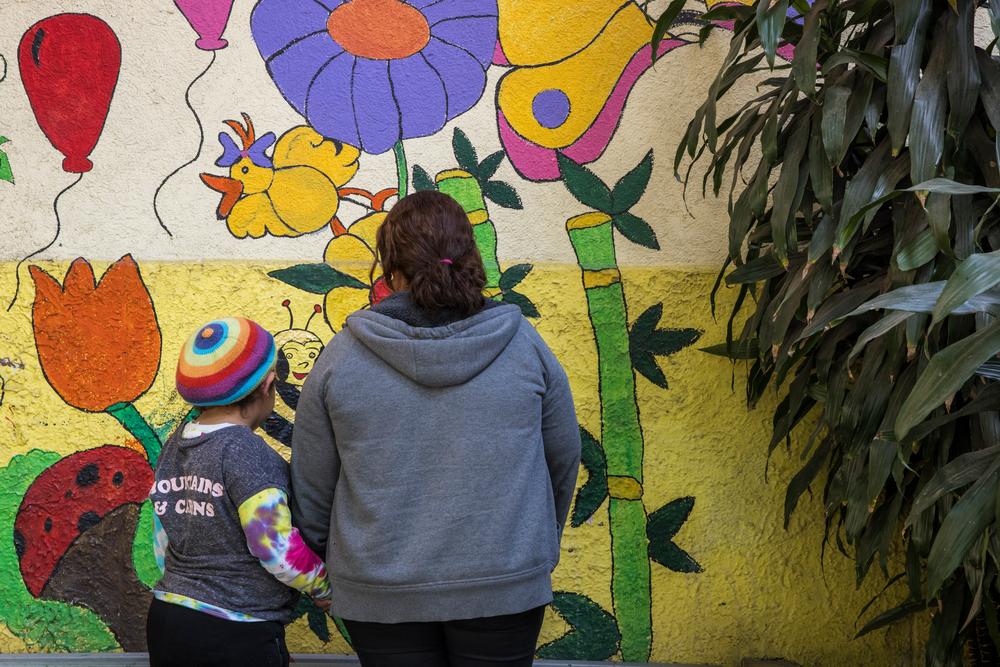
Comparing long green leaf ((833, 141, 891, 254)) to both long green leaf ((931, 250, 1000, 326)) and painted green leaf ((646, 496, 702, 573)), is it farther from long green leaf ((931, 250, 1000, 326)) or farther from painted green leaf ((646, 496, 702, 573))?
painted green leaf ((646, 496, 702, 573))

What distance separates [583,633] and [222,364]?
145 centimetres

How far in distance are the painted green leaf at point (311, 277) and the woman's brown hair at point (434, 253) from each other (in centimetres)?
89

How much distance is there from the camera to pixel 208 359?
1.83 m

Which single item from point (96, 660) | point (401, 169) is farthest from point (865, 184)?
point (96, 660)

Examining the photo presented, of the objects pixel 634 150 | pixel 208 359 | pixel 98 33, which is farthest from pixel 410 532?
pixel 98 33

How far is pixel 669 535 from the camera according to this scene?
2.70m

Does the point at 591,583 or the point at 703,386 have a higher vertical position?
the point at 703,386

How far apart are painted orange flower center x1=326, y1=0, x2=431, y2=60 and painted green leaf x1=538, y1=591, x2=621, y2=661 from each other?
67.3 inches

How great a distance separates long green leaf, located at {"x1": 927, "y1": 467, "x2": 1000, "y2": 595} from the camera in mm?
1435

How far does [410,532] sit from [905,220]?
1.29m

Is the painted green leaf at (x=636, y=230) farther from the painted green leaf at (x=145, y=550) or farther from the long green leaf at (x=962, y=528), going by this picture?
the painted green leaf at (x=145, y=550)

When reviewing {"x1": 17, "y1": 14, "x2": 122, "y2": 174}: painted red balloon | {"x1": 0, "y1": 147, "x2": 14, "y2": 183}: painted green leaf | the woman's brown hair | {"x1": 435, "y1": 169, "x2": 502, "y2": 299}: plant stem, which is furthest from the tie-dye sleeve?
{"x1": 0, "y1": 147, "x2": 14, "y2": 183}: painted green leaf

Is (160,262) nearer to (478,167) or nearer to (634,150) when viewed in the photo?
(478,167)

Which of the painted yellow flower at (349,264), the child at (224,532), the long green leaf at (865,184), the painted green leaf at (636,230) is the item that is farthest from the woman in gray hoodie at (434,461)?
the painted green leaf at (636,230)
